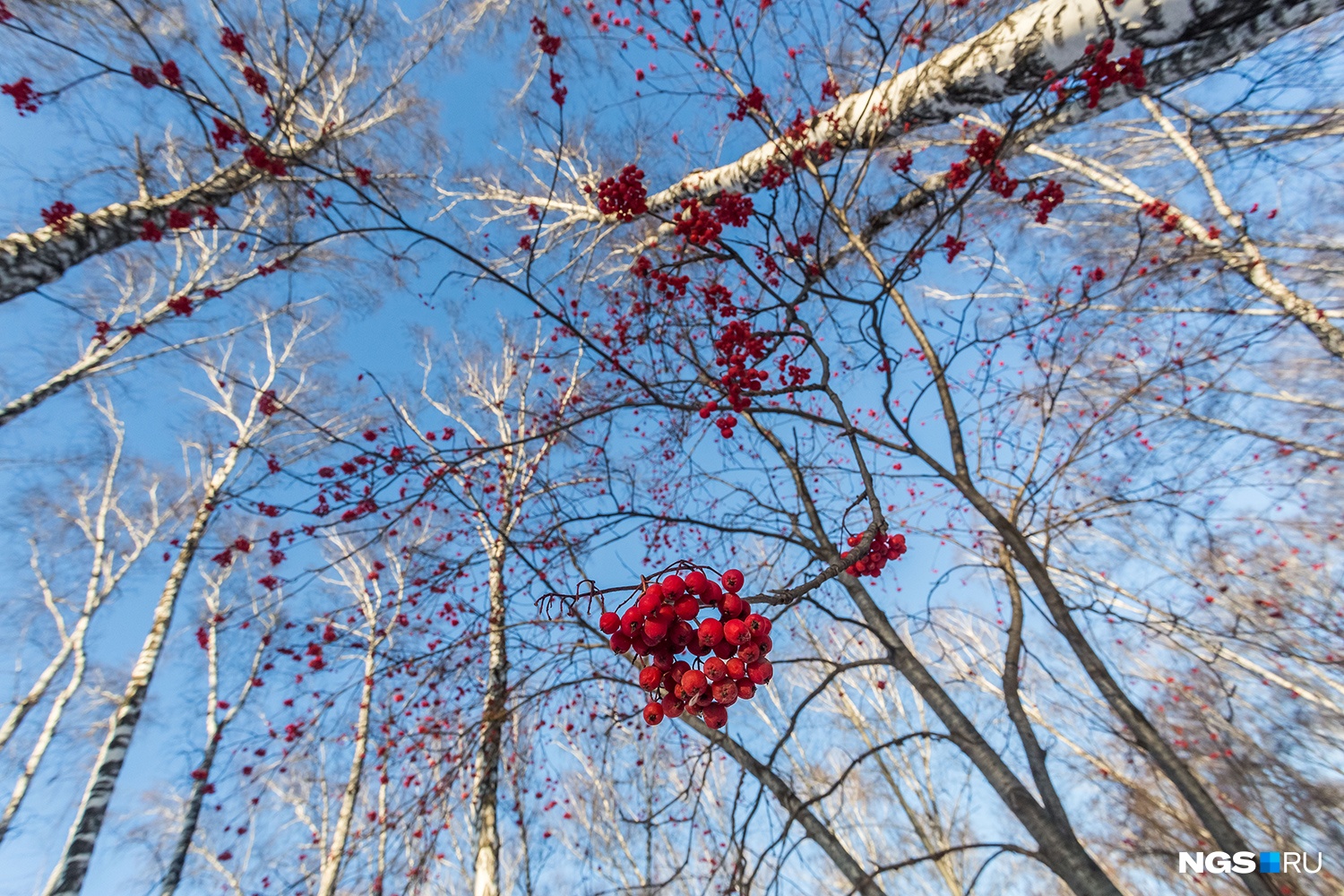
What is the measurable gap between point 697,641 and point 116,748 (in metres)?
7.42

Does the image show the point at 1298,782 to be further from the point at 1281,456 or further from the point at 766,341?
the point at 766,341

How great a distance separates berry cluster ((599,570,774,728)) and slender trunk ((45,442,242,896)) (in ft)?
15.2

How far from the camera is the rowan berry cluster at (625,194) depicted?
9.32 ft

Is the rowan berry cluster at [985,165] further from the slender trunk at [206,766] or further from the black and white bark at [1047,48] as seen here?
the slender trunk at [206,766]

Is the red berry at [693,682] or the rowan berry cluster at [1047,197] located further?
the rowan berry cluster at [1047,197]

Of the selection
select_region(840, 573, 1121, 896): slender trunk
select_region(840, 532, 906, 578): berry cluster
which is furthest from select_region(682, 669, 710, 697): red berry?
select_region(840, 573, 1121, 896): slender trunk

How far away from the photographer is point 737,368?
9.19 feet

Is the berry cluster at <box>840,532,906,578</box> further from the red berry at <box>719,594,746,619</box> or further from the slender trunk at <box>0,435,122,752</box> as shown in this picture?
the slender trunk at <box>0,435,122,752</box>

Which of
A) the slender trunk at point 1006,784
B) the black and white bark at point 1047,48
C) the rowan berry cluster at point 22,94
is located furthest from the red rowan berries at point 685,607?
the rowan berry cluster at point 22,94

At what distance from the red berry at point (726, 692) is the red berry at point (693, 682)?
0.03m

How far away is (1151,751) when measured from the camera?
2527 millimetres

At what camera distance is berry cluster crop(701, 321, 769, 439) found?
2.69 metres

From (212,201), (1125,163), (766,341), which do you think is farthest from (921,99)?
(212,201)

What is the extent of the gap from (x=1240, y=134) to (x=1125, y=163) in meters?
1.97
